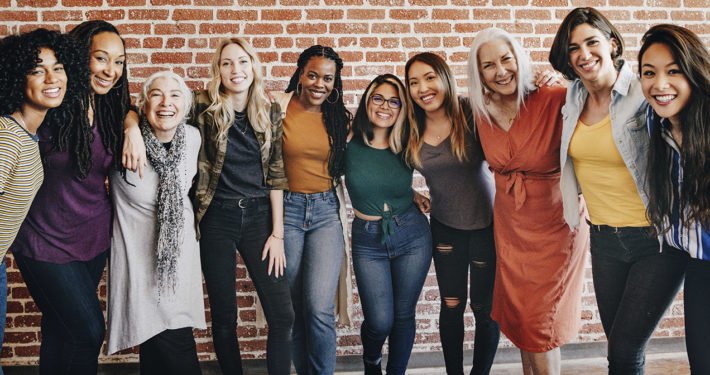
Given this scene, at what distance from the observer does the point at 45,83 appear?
1796 mm

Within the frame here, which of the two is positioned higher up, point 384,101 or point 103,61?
point 103,61

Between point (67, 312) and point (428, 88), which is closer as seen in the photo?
point (67, 312)

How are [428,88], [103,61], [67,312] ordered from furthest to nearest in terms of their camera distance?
[428,88], [103,61], [67,312]

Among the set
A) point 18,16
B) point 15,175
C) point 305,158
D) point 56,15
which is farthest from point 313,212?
point 18,16

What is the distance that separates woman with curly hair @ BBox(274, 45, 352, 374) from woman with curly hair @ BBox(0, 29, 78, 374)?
873 millimetres

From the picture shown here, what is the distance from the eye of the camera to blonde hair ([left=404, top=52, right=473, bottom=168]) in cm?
227

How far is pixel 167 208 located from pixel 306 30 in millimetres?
1312

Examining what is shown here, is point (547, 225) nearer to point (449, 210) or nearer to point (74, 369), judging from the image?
point (449, 210)

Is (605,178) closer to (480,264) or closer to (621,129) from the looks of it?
(621,129)

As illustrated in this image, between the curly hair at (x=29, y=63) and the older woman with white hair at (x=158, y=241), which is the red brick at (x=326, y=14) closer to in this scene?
the older woman with white hair at (x=158, y=241)

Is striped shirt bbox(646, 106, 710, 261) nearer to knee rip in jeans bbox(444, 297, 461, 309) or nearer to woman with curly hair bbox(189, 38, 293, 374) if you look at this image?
knee rip in jeans bbox(444, 297, 461, 309)

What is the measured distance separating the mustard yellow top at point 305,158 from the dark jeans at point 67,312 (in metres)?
0.86

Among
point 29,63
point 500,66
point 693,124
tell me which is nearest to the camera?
point 693,124

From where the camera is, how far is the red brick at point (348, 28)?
2.85 metres
